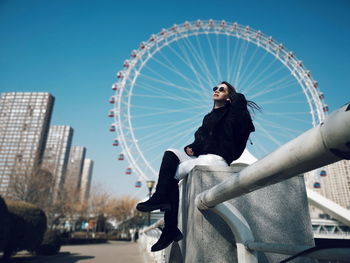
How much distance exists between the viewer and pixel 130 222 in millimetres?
48125

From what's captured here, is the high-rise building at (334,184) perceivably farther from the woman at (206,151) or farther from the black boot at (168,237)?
the black boot at (168,237)

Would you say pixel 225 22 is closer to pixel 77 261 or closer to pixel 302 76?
pixel 302 76

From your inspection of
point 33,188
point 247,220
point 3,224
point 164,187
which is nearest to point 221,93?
point 164,187

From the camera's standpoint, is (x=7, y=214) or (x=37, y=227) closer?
(x=7, y=214)

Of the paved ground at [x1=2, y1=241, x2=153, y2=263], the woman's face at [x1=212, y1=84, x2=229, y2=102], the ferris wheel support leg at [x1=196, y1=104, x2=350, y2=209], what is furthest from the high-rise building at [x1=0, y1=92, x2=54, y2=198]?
the ferris wheel support leg at [x1=196, y1=104, x2=350, y2=209]

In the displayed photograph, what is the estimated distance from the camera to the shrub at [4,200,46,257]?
9961 millimetres

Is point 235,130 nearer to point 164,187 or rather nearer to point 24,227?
point 164,187

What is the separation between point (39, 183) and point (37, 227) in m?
13.3

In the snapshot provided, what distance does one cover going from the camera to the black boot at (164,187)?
178cm

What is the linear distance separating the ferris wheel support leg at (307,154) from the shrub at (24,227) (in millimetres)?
11496

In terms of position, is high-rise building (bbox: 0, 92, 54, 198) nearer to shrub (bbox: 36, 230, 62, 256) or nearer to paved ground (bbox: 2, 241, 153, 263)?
shrub (bbox: 36, 230, 62, 256)

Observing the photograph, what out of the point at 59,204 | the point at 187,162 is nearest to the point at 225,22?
the point at 187,162

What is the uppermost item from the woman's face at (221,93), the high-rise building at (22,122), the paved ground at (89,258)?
the high-rise building at (22,122)

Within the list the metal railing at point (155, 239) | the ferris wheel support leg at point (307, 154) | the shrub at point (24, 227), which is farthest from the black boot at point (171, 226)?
the shrub at point (24, 227)
